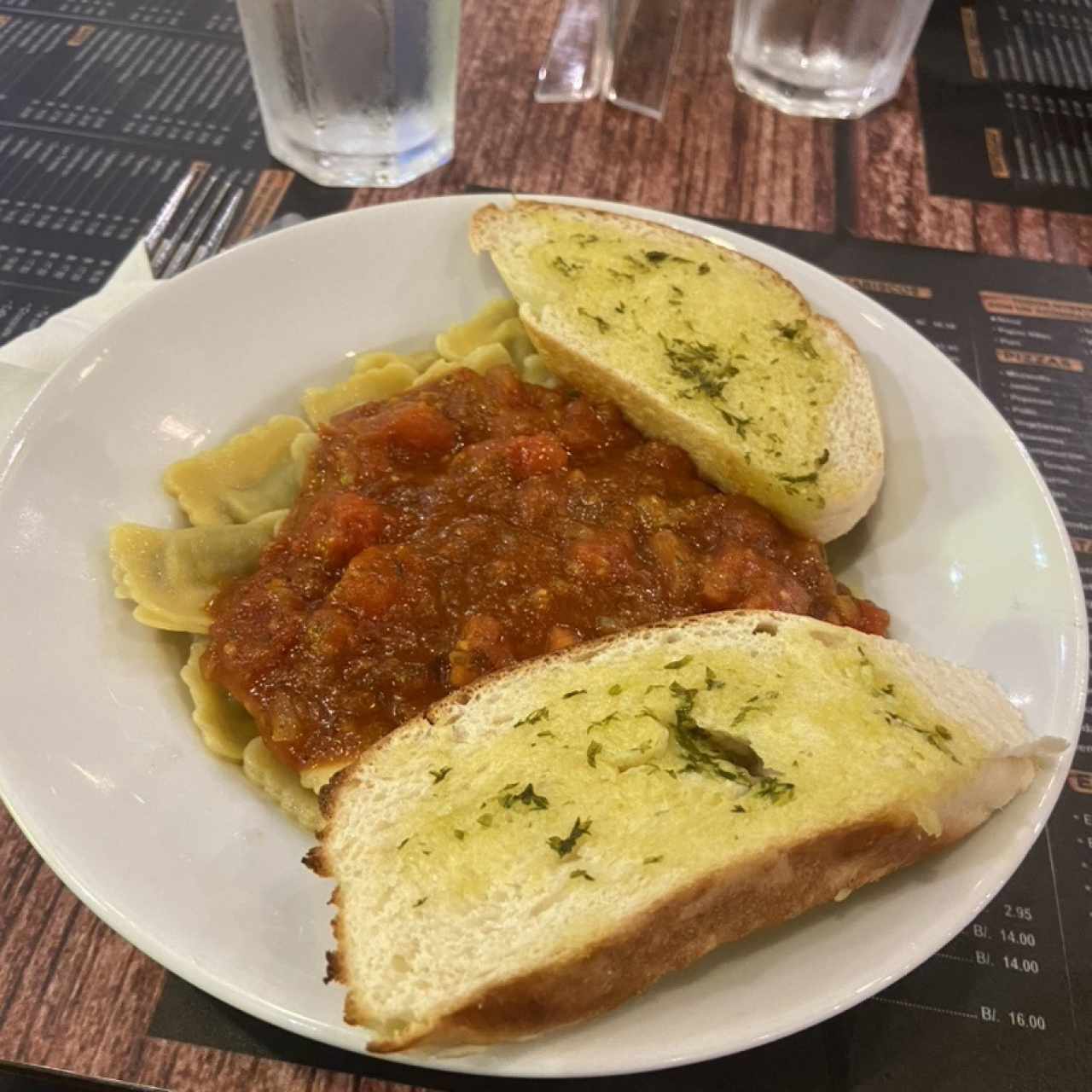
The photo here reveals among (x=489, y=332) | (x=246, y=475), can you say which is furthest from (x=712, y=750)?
(x=489, y=332)

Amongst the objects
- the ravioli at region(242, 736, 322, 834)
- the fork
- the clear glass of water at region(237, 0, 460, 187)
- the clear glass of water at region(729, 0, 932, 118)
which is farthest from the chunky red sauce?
the clear glass of water at region(729, 0, 932, 118)

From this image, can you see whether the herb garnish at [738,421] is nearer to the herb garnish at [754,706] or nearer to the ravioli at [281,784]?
the herb garnish at [754,706]

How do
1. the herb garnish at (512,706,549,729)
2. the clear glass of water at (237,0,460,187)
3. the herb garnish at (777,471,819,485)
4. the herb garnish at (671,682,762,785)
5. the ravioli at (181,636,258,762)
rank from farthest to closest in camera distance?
the clear glass of water at (237,0,460,187) < the herb garnish at (777,471,819,485) < the ravioli at (181,636,258,762) < the herb garnish at (512,706,549,729) < the herb garnish at (671,682,762,785)

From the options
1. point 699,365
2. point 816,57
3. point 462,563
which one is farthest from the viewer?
point 816,57

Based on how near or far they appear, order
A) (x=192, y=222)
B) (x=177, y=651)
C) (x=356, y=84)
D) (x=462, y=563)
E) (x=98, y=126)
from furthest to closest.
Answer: (x=98, y=126) → (x=192, y=222) → (x=356, y=84) → (x=462, y=563) → (x=177, y=651)

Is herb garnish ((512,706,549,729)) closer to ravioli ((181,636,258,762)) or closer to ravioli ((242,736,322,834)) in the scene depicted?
ravioli ((242,736,322,834))

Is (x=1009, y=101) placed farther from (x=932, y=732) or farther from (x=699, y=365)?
(x=932, y=732)
